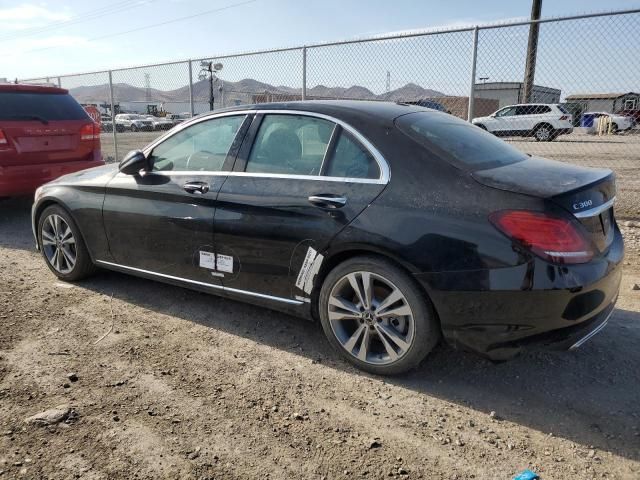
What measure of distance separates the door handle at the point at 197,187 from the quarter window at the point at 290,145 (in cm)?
34

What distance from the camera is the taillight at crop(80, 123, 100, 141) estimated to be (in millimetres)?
7043

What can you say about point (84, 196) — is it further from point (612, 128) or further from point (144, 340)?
point (612, 128)

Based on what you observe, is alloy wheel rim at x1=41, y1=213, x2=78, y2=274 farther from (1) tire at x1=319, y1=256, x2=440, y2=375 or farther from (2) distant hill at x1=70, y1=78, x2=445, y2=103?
(2) distant hill at x1=70, y1=78, x2=445, y2=103

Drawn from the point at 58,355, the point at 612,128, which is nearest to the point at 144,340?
the point at 58,355

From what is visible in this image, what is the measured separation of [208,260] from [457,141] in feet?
6.08

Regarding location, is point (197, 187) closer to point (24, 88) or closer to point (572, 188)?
point (572, 188)

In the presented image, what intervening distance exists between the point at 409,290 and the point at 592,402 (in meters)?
1.17

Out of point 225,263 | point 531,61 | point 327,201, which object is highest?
point 531,61

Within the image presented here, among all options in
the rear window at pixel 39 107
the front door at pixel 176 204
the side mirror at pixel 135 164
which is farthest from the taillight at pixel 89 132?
the side mirror at pixel 135 164

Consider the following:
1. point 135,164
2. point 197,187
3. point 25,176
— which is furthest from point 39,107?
point 197,187

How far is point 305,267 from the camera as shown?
10.5 ft

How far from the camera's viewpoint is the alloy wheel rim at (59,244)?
15.0 feet

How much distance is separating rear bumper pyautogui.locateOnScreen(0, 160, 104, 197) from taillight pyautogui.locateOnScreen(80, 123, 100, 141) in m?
0.46

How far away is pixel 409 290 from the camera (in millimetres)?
2822
